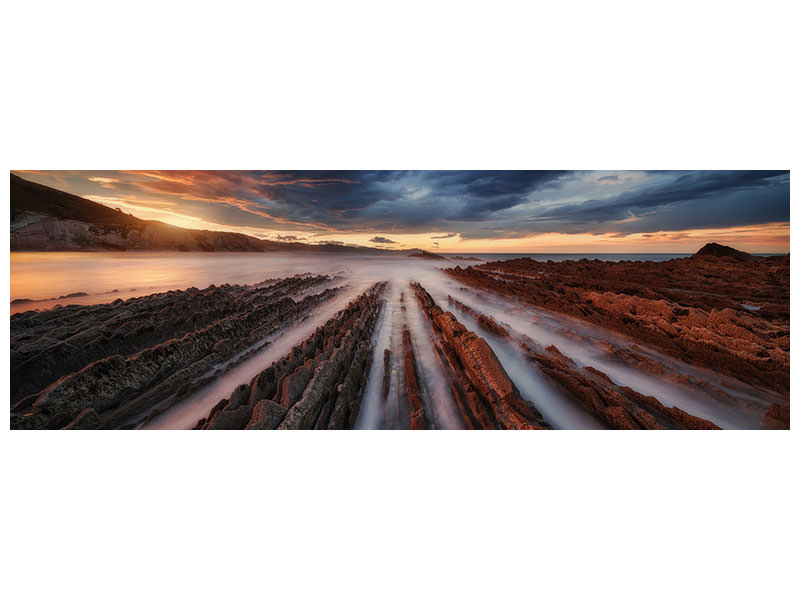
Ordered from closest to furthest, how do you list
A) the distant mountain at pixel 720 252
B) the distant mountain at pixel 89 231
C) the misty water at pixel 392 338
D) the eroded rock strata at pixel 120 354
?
Answer: the eroded rock strata at pixel 120 354 → the misty water at pixel 392 338 → the distant mountain at pixel 89 231 → the distant mountain at pixel 720 252

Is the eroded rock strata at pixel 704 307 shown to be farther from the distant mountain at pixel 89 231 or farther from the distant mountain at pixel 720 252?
the distant mountain at pixel 89 231

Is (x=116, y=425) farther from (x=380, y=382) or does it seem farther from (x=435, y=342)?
(x=435, y=342)

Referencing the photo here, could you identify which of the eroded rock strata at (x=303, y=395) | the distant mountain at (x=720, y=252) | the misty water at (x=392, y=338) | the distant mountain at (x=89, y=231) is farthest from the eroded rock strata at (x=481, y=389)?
the distant mountain at (x=720, y=252)

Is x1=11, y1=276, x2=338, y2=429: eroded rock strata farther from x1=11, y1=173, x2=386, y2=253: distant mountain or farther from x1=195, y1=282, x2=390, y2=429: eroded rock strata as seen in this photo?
x1=11, y1=173, x2=386, y2=253: distant mountain

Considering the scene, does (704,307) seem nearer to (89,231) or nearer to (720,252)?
(720,252)

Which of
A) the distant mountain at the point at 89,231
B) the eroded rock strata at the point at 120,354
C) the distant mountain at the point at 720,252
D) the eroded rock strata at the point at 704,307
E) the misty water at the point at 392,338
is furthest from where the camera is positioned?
the distant mountain at the point at 720,252

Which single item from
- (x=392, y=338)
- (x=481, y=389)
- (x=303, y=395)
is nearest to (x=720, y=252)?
(x=481, y=389)
